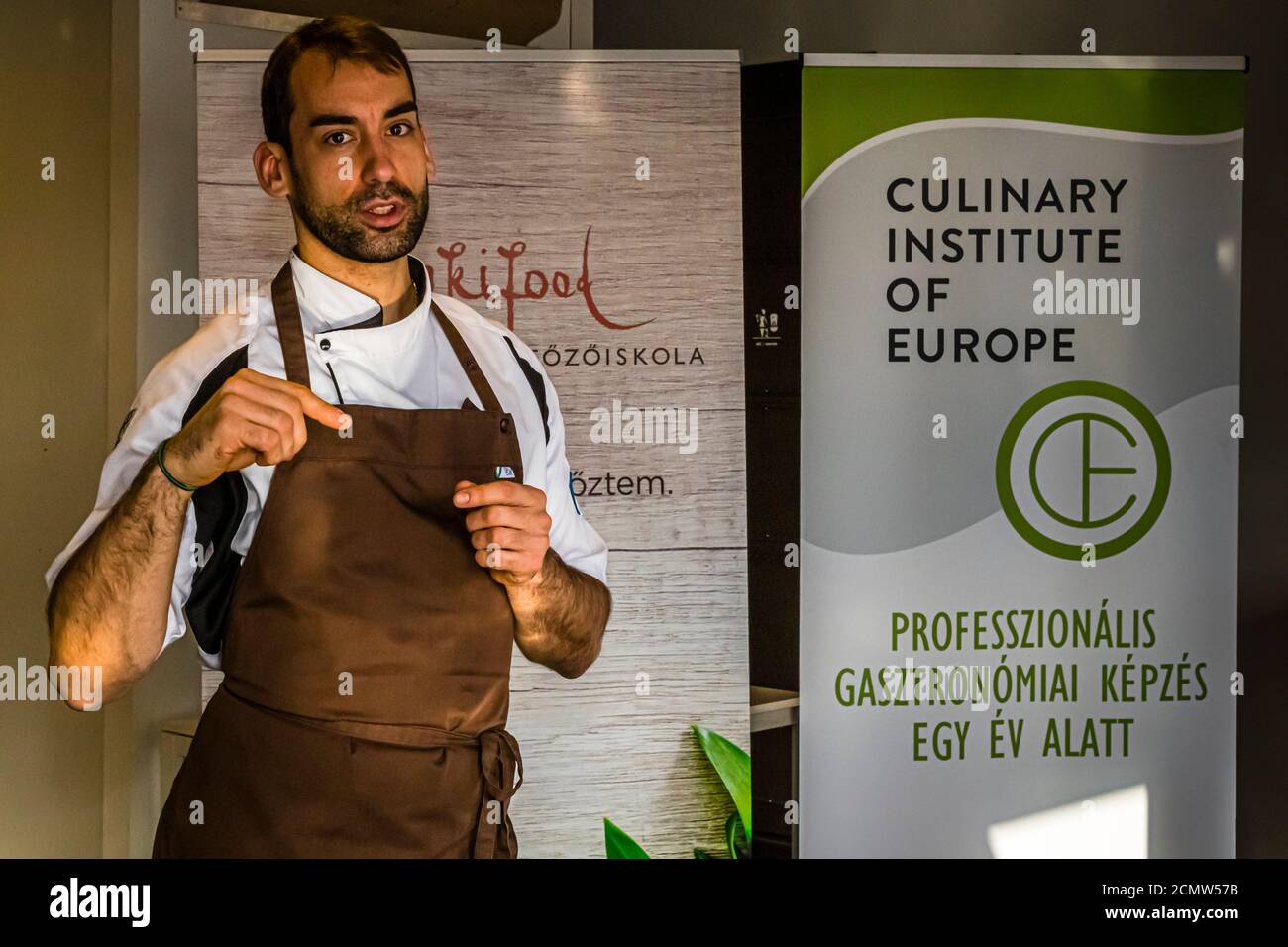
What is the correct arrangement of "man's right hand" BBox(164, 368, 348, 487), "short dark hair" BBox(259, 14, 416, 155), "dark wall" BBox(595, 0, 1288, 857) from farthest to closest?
"dark wall" BBox(595, 0, 1288, 857) → "short dark hair" BBox(259, 14, 416, 155) → "man's right hand" BBox(164, 368, 348, 487)

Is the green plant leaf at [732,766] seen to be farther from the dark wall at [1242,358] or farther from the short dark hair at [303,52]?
the short dark hair at [303,52]

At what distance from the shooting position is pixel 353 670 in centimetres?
256

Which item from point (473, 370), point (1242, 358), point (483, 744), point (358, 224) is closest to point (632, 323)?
point (473, 370)

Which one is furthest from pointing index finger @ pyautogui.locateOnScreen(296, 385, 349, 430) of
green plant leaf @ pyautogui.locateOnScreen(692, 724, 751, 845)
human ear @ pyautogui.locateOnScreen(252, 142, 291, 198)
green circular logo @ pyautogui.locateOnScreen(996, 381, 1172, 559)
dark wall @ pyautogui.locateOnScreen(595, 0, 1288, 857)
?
green circular logo @ pyautogui.locateOnScreen(996, 381, 1172, 559)

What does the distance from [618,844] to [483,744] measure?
343mm

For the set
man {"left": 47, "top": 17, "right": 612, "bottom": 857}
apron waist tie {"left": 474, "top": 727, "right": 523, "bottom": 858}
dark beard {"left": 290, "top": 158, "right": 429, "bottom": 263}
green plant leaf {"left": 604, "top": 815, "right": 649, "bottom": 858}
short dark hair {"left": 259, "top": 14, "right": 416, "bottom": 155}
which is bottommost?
green plant leaf {"left": 604, "top": 815, "right": 649, "bottom": 858}

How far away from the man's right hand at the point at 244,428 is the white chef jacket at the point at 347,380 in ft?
0.13

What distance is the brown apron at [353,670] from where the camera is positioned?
2551 mm

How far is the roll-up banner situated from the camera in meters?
2.84

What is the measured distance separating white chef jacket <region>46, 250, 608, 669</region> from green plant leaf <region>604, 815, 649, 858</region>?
1.67 ft

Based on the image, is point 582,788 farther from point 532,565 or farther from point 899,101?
point 899,101

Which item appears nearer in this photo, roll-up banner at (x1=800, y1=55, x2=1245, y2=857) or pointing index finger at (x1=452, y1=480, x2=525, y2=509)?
pointing index finger at (x1=452, y1=480, x2=525, y2=509)

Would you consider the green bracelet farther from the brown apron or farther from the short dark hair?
the short dark hair

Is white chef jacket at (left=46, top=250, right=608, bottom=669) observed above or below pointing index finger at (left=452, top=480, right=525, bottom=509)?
above
